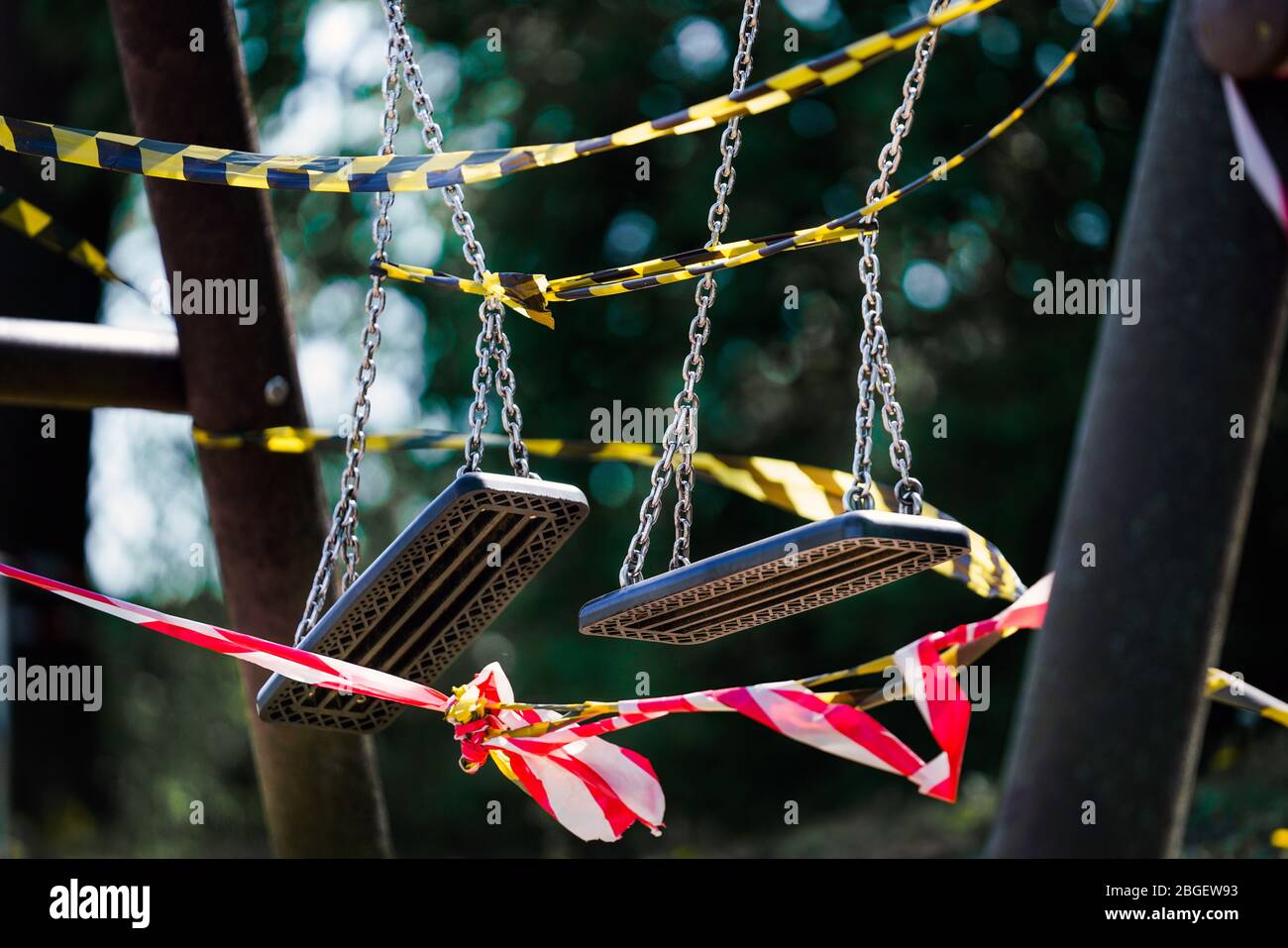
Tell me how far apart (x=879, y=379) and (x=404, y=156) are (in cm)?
87

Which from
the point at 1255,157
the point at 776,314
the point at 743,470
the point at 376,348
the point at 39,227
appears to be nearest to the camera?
the point at 1255,157

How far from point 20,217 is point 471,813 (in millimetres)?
6736

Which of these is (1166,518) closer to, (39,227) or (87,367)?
(87,367)

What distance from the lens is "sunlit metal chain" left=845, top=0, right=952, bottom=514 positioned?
7.61ft

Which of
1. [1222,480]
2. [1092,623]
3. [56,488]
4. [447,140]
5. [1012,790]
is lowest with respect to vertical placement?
[1012,790]

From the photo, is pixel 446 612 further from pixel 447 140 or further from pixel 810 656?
pixel 447 140

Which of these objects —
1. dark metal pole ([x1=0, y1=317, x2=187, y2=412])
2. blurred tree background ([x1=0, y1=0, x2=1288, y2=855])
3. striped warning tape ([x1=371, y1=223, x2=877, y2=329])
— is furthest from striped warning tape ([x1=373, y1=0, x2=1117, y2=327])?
blurred tree background ([x1=0, y1=0, x2=1288, y2=855])

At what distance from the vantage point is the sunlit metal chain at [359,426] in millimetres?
2730

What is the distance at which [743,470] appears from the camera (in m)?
3.51

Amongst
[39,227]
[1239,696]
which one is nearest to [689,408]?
[1239,696]

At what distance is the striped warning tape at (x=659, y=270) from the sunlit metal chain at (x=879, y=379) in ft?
0.23

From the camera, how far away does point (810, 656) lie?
7992 millimetres

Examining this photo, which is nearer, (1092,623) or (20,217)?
(1092,623)
